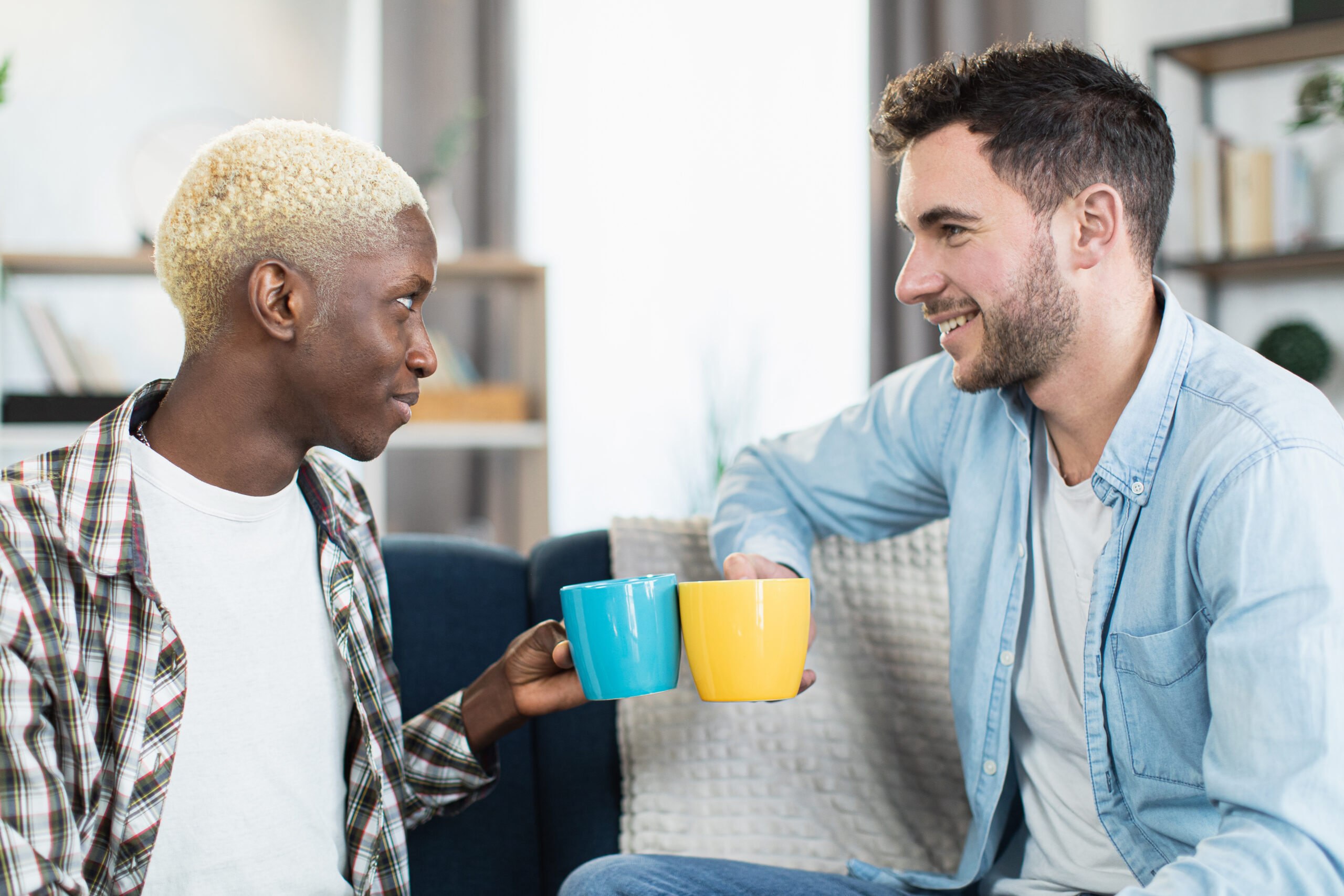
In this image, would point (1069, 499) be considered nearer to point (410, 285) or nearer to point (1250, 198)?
point (410, 285)

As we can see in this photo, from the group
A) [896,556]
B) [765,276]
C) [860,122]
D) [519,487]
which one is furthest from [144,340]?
[896,556]

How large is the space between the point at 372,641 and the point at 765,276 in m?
2.48

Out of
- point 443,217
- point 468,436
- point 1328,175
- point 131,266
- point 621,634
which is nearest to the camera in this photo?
point 621,634

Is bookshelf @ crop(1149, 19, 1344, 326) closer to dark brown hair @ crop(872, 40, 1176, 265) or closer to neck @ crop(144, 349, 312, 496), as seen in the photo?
dark brown hair @ crop(872, 40, 1176, 265)

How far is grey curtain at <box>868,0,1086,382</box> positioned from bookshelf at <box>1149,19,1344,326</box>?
63 centimetres

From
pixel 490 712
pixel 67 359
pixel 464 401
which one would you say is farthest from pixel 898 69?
pixel 490 712

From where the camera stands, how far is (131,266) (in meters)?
2.72

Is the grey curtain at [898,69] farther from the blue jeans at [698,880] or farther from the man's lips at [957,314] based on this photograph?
the blue jeans at [698,880]

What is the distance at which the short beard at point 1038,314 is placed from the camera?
1.15 metres

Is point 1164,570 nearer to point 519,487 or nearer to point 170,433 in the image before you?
point 170,433

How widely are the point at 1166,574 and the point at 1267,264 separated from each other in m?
1.99

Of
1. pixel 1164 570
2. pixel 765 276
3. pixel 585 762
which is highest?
pixel 765 276

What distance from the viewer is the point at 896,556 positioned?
4.68 feet

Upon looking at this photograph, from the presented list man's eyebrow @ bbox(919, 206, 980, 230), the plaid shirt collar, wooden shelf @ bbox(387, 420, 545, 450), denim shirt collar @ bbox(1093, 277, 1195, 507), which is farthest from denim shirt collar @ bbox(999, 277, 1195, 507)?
wooden shelf @ bbox(387, 420, 545, 450)
